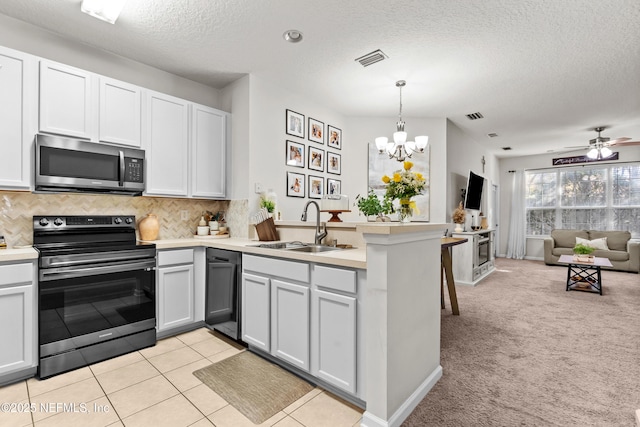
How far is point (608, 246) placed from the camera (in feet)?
21.8

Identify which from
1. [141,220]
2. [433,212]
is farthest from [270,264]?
[433,212]

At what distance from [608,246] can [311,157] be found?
6870 mm

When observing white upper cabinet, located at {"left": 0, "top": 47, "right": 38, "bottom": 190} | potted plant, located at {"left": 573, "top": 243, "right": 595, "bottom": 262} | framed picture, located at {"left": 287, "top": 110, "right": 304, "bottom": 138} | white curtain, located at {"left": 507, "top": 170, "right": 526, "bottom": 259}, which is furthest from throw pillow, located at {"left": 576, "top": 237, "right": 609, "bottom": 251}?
white upper cabinet, located at {"left": 0, "top": 47, "right": 38, "bottom": 190}

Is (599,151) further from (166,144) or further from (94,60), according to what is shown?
(94,60)

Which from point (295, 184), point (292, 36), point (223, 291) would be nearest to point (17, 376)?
point (223, 291)

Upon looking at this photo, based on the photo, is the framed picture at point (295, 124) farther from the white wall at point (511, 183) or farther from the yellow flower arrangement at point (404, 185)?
the white wall at point (511, 183)

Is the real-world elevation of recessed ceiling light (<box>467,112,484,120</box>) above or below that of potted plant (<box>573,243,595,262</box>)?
above

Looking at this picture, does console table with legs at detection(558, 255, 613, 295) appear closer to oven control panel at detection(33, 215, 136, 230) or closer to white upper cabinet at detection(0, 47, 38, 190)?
oven control panel at detection(33, 215, 136, 230)

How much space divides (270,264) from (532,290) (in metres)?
4.64

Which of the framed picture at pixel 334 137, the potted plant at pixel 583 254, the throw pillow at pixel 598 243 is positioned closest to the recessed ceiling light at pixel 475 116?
the framed picture at pixel 334 137

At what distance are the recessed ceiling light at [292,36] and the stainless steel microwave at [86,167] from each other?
1.71 metres

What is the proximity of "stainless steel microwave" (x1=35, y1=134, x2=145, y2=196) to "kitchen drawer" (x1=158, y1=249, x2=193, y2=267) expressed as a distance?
0.65 m

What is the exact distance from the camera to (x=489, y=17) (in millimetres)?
2475

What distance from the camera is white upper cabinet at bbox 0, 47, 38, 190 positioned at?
2240 mm
